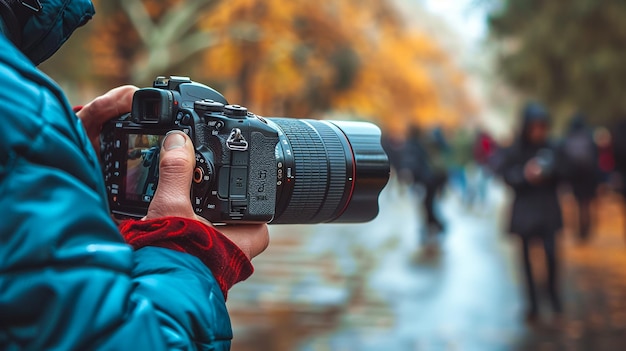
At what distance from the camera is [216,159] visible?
1870 mm

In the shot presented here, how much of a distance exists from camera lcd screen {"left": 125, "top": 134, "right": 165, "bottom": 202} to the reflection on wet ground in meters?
4.52

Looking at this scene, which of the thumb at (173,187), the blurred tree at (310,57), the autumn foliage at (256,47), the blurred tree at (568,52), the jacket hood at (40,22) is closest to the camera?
the jacket hood at (40,22)

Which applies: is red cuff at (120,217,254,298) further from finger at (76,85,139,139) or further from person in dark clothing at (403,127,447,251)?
person in dark clothing at (403,127,447,251)

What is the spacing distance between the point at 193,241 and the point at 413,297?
23.8 ft

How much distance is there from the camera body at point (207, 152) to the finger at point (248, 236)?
16mm

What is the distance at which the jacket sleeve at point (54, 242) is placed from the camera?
4.14 ft

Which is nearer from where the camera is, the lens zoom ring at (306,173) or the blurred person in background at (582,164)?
the lens zoom ring at (306,173)

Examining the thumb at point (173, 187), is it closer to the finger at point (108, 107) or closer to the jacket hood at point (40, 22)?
the jacket hood at point (40, 22)

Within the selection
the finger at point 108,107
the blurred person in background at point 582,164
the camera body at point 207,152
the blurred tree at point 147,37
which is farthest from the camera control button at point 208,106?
the blurred tree at point 147,37

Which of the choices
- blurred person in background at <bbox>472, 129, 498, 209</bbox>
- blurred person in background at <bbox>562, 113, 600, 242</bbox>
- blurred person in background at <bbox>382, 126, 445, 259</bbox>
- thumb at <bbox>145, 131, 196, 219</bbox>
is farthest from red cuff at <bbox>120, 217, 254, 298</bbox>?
blurred person in background at <bbox>472, 129, 498, 209</bbox>

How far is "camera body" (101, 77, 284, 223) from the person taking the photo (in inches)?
73.0

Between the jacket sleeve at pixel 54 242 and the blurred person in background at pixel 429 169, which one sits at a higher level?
the blurred person in background at pixel 429 169

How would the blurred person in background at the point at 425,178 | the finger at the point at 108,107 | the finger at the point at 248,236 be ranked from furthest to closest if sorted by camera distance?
the blurred person in background at the point at 425,178
the finger at the point at 108,107
the finger at the point at 248,236

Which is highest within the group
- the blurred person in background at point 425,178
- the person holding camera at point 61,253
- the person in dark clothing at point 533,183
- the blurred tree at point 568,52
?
the blurred tree at point 568,52
